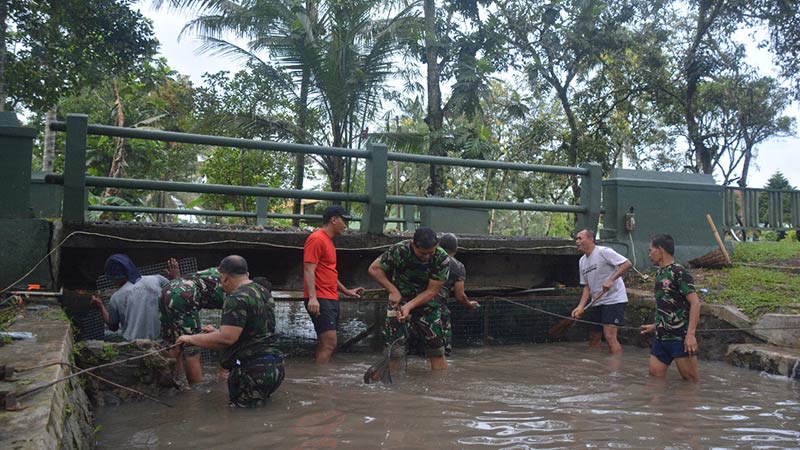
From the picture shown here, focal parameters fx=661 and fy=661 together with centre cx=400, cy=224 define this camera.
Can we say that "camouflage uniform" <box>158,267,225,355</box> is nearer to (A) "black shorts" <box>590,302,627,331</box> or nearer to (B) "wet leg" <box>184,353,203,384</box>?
(B) "wet leg" <box>184,353,203,384</box>

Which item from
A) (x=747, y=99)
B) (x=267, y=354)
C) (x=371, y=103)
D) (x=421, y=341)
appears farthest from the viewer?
(x=747, y=99)

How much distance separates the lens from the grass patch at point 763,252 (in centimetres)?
1071

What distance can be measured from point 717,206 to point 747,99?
1499 centimetres

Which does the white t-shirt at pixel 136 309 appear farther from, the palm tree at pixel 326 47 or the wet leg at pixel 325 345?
the palm tree at pixel 326 47

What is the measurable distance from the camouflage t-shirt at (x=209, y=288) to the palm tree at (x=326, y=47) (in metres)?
9.07

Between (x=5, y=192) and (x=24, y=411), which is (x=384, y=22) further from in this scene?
(x=24, y=411)

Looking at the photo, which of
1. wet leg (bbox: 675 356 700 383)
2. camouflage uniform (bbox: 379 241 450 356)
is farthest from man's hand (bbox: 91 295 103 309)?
wet leg (bbox: 675 356 700 383)

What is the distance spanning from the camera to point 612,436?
15.0 feet

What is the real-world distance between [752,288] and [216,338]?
7.21 m

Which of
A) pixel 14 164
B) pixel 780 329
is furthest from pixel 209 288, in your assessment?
pixel 780 329

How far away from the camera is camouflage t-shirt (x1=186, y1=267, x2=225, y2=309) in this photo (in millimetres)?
6020

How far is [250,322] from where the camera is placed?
509cm

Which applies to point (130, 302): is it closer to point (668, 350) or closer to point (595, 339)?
point (668, 350)

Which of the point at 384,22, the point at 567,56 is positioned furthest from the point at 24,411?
the point at 567,56
